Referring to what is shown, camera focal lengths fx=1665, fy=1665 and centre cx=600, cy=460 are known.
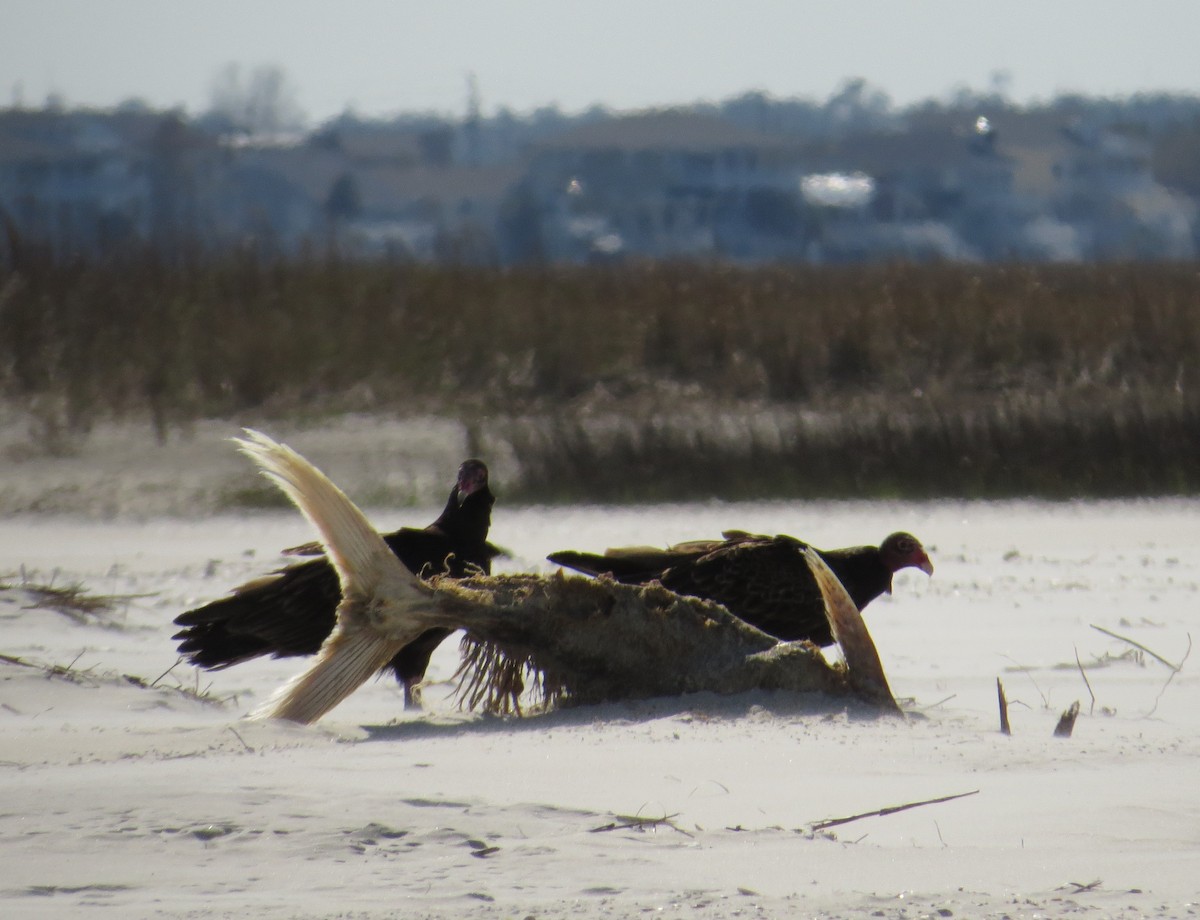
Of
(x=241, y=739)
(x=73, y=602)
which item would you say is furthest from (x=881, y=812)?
(x=73, y=602)

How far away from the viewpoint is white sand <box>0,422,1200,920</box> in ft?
8.41

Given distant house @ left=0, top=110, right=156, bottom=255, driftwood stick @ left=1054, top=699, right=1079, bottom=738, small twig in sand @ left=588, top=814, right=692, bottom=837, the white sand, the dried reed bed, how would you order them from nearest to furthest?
the white sand, small twig in sand @ left=588, top=814, right=692, bottom=837, driftwood stick @ left=1054, top=699, right=1079, bottom=738, the dried reed bed, distant house @ left=0, top=110, right=156, bottom=255

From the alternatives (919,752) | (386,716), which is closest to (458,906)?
(919,752)

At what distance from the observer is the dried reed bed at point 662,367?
11.0 m

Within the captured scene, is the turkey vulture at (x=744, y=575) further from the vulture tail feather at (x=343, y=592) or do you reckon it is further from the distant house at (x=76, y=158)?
the distant house at (x=76, y=158)

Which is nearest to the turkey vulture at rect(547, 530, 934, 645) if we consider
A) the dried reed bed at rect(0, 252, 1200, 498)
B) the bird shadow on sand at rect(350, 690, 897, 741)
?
the bird shadow on sand at rect(350, 690, 897, 741)

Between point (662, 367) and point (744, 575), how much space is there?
9810mm

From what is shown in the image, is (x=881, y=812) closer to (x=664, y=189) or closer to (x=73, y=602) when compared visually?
(x=73, y=602)

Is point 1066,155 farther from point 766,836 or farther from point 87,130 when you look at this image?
point 766,836

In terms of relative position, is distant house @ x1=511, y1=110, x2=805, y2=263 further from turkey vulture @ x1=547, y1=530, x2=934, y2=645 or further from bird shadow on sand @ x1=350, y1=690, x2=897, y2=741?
bird shadow on sand @ x1=350, y1=690, x2=897, y2=741

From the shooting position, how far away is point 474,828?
285 cm

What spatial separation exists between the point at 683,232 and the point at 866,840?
55267 mm

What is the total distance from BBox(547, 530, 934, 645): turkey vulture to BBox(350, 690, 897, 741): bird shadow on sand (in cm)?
75

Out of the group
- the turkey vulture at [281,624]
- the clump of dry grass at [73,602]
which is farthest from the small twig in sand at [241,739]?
the clump of dry grass at [73,602]
